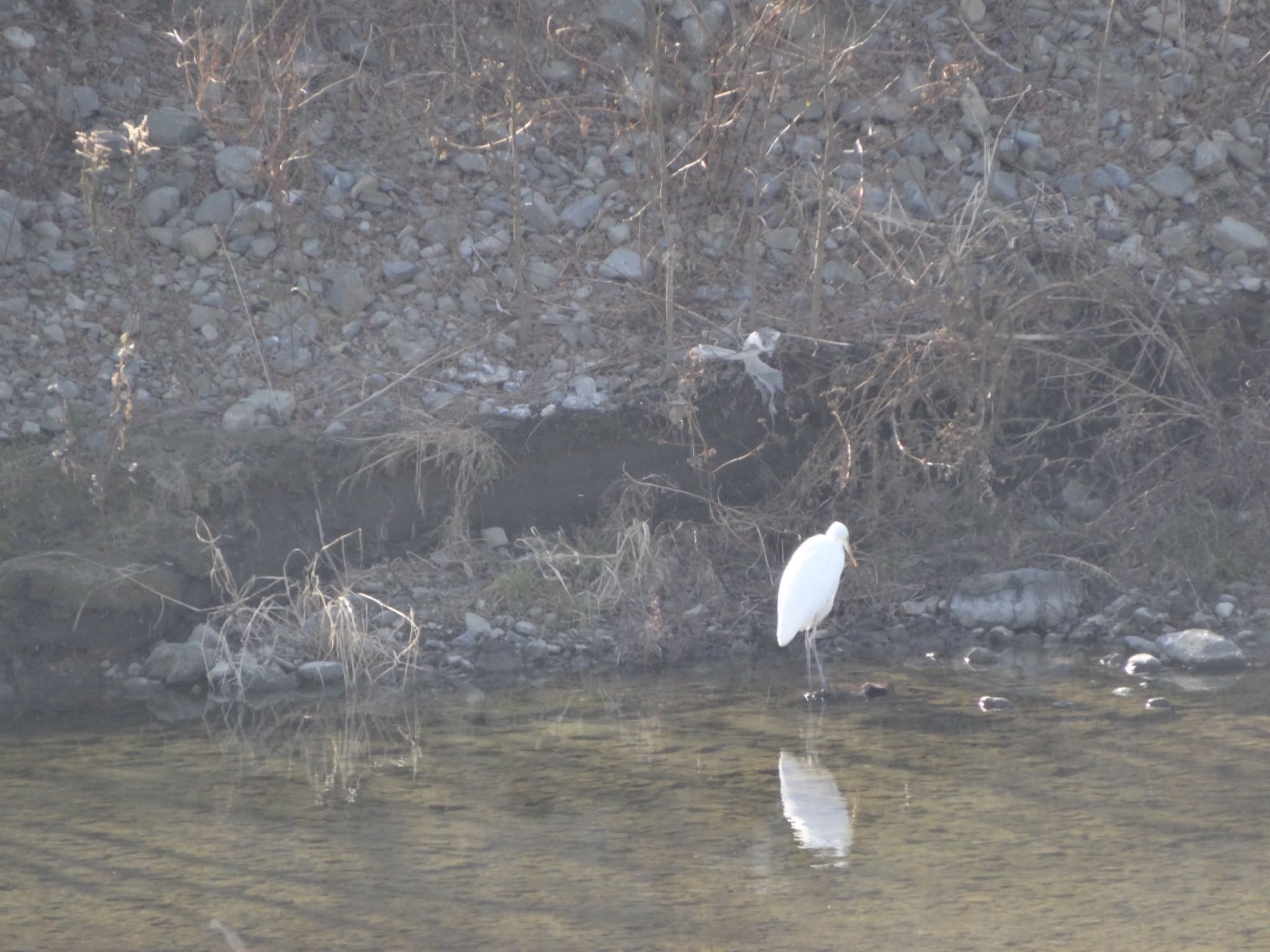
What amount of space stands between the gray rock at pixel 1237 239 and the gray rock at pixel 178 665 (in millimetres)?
7193

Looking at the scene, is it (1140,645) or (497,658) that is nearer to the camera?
(1140,645)

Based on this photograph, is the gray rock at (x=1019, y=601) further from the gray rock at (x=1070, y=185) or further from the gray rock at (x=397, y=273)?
the gray rock at (x=397, y=273)

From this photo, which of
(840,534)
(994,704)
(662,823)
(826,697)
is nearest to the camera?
(662,823)

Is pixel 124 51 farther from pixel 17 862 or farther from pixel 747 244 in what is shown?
pixel 17 862

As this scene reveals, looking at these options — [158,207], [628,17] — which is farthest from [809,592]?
[628,17]

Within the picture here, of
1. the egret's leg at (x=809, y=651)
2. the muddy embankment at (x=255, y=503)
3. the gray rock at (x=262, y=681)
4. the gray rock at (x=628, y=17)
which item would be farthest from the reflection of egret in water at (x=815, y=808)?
the gray rock at (x=628, y=17)

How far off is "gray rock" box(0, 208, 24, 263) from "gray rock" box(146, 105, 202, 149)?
129cm

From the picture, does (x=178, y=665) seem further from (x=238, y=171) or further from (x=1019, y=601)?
(x=1019, y=601)

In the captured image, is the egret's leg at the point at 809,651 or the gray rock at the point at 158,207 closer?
the egret's leg at the point at 809,651

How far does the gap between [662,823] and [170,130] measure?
7442 millimetres

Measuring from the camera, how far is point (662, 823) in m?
5.45

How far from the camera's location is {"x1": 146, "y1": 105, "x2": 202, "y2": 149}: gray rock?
10.8 m

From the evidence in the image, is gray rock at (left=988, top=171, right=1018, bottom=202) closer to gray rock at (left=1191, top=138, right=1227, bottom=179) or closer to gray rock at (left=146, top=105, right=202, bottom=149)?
gray rock at (left=1191, top=138, right=1227, bottom=179)

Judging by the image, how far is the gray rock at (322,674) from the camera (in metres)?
7.61
